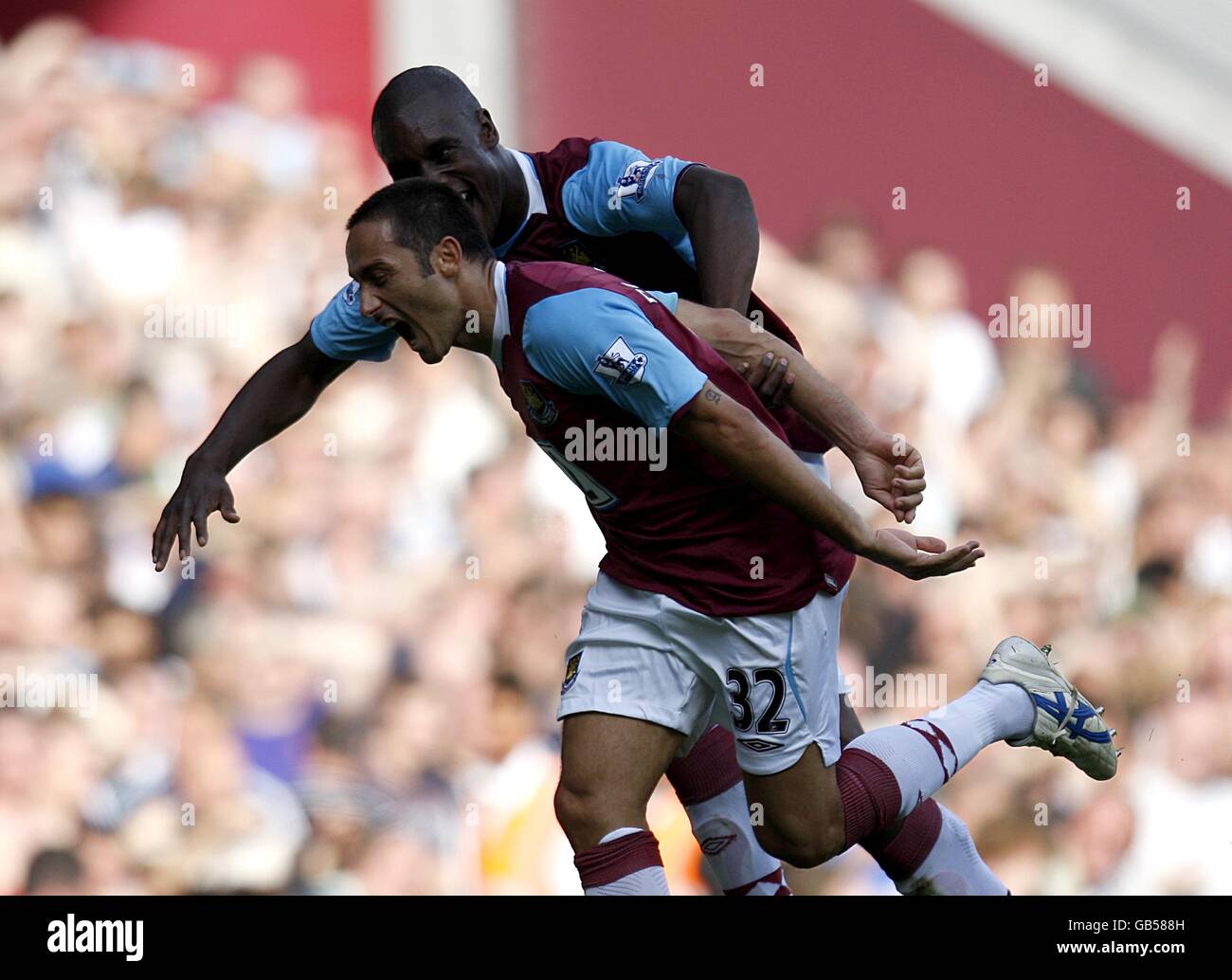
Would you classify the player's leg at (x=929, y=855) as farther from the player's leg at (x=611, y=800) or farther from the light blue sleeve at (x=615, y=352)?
the light blue sleeve at (x=615, y=352)

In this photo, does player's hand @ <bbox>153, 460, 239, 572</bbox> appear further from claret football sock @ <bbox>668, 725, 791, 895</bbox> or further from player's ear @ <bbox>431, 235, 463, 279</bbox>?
claret football sock @ <bbox>668, 725, 791, 895</bbox>

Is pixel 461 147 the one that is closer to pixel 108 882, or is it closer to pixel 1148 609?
pixel 108 882

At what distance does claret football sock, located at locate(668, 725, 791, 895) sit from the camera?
10.3 feet

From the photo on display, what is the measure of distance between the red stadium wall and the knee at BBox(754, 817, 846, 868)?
107 inches

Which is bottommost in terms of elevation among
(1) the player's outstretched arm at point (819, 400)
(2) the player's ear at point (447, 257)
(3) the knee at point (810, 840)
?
(3) the knee at point (810, 840)

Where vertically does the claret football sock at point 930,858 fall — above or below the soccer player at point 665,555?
below

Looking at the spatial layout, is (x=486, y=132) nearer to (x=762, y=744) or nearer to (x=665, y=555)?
(x=665, y=555)

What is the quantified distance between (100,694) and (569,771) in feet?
7.85

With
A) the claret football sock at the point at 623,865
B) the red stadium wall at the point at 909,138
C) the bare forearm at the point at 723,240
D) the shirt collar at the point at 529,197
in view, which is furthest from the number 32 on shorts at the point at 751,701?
the red stadium wall at the point at 909,138

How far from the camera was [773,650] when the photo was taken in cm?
284

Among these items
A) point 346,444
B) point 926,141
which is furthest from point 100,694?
point 926,141

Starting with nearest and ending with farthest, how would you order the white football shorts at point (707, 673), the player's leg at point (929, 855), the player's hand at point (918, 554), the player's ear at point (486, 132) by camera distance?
the player's hand at point (918, 554), the white football shorts at point (707, 673), the player's ear at point (486, 132), the player's leg at point (929, 855)

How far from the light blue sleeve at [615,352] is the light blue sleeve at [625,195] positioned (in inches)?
16.0

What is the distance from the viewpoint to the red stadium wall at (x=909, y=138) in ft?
16.9
